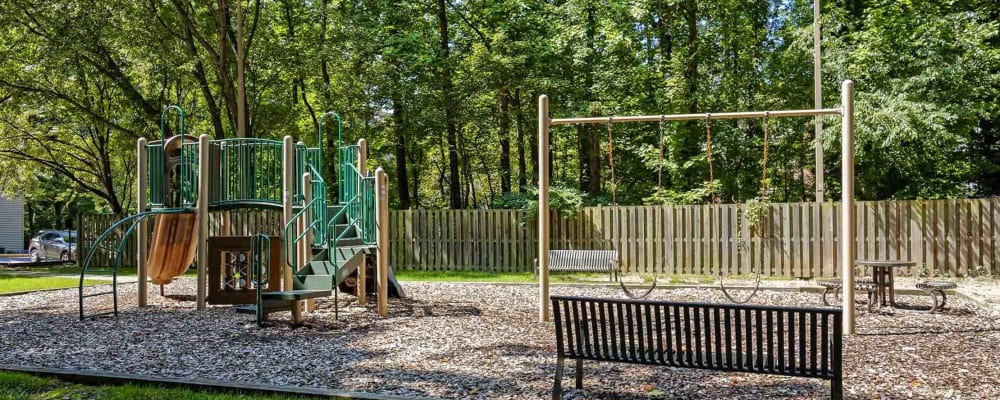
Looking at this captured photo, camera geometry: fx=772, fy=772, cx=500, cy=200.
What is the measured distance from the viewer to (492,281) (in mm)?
15711

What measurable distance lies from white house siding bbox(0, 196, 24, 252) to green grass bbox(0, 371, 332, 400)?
132 feet

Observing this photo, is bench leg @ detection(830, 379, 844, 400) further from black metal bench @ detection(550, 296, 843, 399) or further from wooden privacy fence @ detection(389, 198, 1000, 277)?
wooden privacy fence @ detection(389, 198, 1000, 277)

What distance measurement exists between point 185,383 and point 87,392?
0.74 meters

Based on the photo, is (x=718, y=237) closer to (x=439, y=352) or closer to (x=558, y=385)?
(x=439, y=352)

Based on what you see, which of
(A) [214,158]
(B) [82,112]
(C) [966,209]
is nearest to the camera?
(A) [214,158]

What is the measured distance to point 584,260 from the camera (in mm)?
14125

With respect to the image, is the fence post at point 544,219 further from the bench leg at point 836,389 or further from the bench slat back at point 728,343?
the bench leg at point 836,389

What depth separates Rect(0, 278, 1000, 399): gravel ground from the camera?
236 inches

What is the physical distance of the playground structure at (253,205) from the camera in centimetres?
1059

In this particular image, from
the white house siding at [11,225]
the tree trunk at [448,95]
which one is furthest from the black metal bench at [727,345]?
the white house siding at [11,225]

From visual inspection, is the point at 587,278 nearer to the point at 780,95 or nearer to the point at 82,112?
the point at 780,95

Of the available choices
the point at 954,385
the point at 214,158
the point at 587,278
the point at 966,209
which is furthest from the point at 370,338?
the point at 966,209

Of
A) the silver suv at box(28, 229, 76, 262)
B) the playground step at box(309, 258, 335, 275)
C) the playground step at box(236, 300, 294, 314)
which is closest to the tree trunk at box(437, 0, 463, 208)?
the playground step at box(309, 258, 335, 275)

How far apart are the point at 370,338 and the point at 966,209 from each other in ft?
42.2
